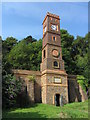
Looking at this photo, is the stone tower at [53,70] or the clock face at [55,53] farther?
the clock face at [55,53]

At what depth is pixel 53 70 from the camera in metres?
19.7

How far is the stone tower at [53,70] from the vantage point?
60.2ft

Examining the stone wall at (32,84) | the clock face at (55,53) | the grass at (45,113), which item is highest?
the clock face at (55,53)

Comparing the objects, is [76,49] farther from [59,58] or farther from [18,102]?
[18,102]

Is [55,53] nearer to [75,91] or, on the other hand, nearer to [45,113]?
[75,91]

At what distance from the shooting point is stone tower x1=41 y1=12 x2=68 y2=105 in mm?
18359

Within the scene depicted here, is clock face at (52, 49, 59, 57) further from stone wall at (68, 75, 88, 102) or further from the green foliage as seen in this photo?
the green foliage

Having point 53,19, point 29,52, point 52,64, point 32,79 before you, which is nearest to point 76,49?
point 29,52

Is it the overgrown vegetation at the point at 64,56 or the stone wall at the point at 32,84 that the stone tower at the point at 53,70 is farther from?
the overgrown vegetation at the point at 64,56

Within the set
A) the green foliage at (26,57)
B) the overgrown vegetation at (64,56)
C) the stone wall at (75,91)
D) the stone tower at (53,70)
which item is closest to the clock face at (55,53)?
the stone tower at (53,70)

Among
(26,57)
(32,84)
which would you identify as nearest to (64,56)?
(26,57)

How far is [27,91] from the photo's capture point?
18.2 metres

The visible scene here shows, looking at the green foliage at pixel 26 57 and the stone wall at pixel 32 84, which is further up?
the green foliage at pixel 26 57

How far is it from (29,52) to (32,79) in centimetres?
1355
